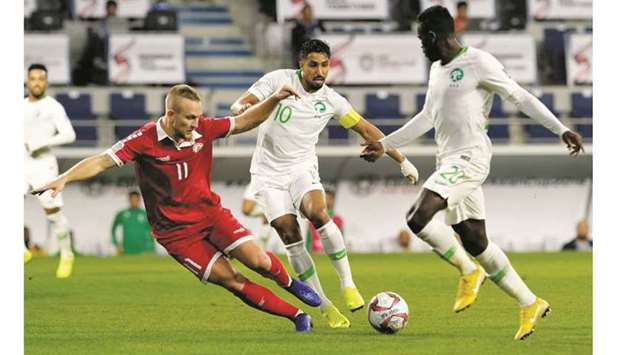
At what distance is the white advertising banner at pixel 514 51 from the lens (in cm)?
2178

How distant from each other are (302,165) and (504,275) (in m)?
1.70

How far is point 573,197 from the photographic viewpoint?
21.0m

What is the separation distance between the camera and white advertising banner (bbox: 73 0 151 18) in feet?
73.3

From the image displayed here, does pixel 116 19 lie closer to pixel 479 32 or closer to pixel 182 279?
pixel 479 32

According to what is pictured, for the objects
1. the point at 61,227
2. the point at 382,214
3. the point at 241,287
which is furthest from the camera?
the point at 382,214

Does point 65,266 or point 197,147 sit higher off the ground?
point 197,147

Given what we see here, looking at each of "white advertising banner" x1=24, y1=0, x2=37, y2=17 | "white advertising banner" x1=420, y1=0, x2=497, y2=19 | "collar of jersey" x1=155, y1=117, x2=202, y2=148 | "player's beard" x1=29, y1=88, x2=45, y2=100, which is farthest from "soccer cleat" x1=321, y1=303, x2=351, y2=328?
"white advertising banner" x1=420, y1=0, x2=497, y2=19

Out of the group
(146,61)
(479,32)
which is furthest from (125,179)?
(479,32)

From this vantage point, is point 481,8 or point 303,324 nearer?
point 303,324

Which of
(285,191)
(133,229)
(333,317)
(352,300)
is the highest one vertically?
(285,191)

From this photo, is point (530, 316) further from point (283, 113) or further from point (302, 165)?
point (283, 113)

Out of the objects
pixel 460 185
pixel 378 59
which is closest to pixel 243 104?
pixel 460 185

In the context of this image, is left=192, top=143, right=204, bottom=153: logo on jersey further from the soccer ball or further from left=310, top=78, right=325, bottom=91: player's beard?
the soccer ball

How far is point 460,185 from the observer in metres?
7.95
